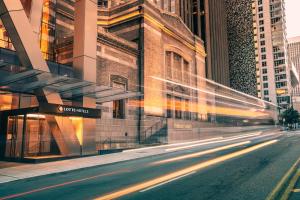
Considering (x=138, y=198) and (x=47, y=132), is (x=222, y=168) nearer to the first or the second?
(x=138, y=198)

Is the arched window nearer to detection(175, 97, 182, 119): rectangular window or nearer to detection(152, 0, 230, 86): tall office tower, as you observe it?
detection(175, 97, 182, 119): rectangular window

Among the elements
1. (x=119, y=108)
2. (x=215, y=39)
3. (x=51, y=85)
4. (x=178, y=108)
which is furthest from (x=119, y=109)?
(x=215, y=39)

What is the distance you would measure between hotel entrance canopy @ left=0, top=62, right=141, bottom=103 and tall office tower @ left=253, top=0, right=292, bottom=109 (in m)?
127

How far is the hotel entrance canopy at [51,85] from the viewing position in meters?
14.3

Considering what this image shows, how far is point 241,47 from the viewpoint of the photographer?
395 ft

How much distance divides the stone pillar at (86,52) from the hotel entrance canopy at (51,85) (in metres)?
1.48

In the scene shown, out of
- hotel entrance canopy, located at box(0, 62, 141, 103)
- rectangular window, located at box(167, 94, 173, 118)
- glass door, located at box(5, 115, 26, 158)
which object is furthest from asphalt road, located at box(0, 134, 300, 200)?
rectangular window, located at box(167, 94, 173, 118)

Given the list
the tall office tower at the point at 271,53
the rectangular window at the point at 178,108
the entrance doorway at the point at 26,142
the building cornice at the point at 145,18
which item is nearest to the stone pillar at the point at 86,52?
the entrance doorway at the point at 26,142

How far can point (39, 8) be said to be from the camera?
66.4ft

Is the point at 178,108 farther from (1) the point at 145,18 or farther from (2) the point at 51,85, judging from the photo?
(2) the point at 51,85

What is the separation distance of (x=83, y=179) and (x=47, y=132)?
37.9 ft

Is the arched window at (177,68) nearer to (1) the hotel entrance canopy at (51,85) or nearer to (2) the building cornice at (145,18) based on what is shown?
(2) the building cornice at (145,18)

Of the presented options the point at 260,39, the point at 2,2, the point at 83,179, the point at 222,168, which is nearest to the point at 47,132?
the point at 2,2

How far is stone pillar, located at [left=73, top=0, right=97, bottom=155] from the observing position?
20.9 meters
